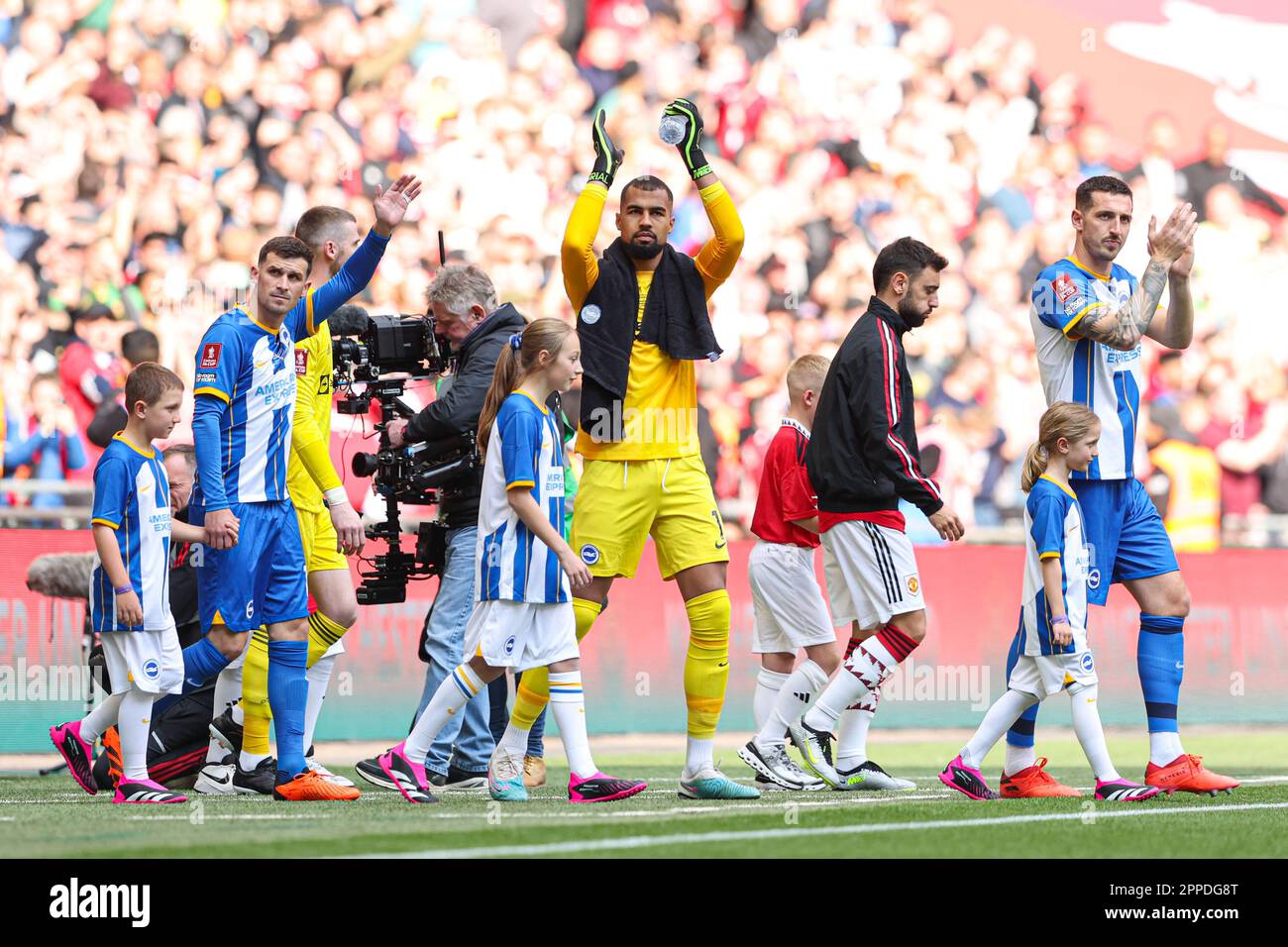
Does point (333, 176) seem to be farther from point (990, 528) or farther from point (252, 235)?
point (990, 528)

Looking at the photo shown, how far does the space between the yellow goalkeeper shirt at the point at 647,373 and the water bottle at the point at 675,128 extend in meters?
0.24

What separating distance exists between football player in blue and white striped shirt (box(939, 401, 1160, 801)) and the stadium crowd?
5.89 meters

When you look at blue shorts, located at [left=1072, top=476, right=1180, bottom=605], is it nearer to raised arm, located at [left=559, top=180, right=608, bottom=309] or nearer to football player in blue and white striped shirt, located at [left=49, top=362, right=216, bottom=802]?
raised arm, located at [left=559, top=180, right=608, bottom=309]

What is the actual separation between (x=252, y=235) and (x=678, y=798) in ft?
27.7

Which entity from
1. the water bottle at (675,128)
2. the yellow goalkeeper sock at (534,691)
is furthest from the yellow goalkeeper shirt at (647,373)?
the yellow goalkeeper sock at (534,691)

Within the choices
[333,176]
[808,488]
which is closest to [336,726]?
[808,488]

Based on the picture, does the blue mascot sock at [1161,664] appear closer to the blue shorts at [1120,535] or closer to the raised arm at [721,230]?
the blue shorts at [1120,535]

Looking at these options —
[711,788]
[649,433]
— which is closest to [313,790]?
[711,788]

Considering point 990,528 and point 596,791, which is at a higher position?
point 990,528

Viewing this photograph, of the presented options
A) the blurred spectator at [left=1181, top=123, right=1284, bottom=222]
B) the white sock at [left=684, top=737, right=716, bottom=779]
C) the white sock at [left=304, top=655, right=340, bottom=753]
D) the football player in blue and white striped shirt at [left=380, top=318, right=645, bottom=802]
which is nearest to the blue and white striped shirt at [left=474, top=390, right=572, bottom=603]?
the football player in blue and white striped shirt at [left=380, top=318, right=645, bottom=802]

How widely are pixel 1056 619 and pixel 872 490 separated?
3.48ft

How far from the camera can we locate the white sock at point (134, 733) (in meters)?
7.23

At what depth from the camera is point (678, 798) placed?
7074 mm

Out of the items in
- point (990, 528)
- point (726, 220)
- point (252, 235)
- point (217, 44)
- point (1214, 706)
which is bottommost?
point (1214, 706)
